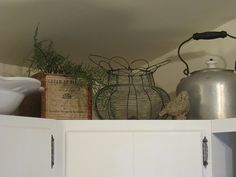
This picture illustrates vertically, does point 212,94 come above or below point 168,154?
above

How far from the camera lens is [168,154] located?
1.53 meters

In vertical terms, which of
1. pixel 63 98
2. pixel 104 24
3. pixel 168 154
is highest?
pixel 104 24

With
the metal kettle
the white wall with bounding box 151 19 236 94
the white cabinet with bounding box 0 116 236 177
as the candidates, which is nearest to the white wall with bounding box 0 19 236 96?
the white wall with bounding box 151 19 236 94

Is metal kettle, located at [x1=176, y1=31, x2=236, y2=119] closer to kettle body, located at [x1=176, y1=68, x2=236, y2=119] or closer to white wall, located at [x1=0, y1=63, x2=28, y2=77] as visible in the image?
kettle body, located at [x1=176, y1=68, x2=236, y2=119]

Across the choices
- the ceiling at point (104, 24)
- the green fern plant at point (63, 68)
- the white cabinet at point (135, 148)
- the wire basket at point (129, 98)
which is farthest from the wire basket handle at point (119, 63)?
the white cabinet at point (135, 148)

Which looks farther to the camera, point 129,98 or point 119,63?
point 119,63

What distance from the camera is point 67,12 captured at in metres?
1.63

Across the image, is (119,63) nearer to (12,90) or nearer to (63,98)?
(63,98)

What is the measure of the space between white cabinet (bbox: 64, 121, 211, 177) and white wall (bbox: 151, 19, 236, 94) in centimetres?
55

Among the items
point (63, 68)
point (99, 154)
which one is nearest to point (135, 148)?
point (99, 154)

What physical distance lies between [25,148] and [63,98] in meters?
0.28

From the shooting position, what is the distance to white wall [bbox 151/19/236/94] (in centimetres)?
200

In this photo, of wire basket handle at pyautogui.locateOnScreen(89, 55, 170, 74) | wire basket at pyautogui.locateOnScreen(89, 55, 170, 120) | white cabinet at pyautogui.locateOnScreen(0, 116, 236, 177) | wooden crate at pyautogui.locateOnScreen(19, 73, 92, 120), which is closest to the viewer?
white cabinet at pyautogui.locateOnScreen(0, 116, 236, 177)

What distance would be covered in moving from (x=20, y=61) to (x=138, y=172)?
0.76m
